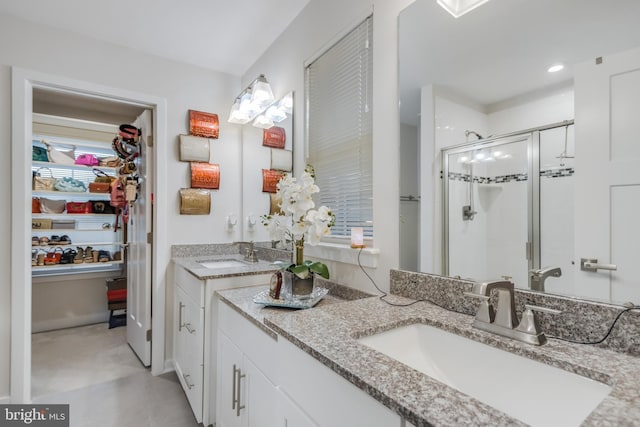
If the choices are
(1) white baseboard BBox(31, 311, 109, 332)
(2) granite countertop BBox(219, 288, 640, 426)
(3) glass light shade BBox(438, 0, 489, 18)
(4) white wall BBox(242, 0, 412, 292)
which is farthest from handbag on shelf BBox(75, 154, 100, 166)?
(3) glass light shade BBox(438, 0, 489, 18)

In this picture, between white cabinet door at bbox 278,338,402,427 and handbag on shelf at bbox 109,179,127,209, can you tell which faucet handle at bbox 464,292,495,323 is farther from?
handbag on shelf at bbox 109,179,127,209

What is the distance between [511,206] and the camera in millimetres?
993

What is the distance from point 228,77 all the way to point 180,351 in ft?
7.53

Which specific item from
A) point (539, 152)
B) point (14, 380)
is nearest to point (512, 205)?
point (539, 152)

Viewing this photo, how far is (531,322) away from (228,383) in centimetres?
128

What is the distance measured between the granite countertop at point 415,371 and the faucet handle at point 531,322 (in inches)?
1.4

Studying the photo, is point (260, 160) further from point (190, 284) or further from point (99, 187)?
point (99, 187)

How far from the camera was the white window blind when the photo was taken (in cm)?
149

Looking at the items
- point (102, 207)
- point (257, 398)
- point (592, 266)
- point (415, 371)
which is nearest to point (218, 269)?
point (257, 398)

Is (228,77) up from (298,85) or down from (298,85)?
up

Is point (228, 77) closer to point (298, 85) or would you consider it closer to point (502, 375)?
point (298, 85)

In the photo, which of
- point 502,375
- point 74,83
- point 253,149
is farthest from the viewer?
point 253,149

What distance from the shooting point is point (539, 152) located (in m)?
0.91

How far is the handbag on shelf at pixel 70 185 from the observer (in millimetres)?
3341
